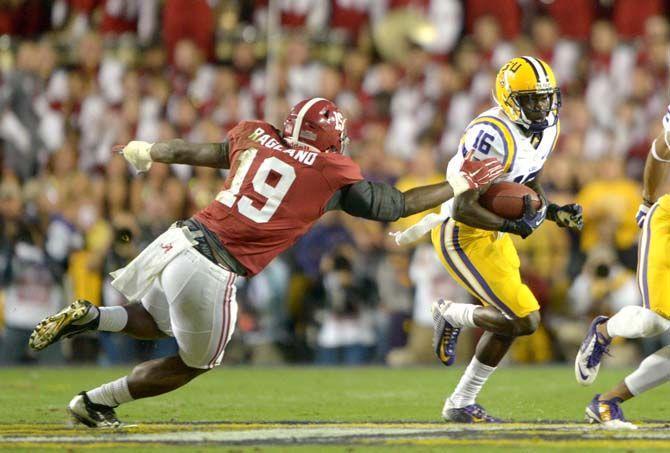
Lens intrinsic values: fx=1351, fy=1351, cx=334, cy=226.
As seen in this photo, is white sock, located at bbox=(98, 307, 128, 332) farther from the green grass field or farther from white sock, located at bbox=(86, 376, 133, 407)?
the green grass field

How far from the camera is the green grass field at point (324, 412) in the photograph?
19.8 feet

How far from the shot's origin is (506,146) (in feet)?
23.5

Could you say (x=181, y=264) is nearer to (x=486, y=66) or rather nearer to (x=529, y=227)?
(x=529, y=227)

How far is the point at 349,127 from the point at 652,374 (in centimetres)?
722

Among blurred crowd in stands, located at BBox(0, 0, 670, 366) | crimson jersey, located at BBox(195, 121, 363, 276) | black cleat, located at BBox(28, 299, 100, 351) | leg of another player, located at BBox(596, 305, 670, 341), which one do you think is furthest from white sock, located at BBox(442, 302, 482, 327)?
blurred crowd in stands, located at BBox(0, 0, 670, 366)

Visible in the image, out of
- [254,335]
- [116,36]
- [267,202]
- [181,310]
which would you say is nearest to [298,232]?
[267,202]

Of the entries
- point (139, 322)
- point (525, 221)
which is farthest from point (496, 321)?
point (139, 322)

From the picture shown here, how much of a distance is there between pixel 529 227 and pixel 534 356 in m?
4.94

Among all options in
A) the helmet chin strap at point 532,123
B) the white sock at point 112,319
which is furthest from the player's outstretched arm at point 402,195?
the white sock at point 112,319

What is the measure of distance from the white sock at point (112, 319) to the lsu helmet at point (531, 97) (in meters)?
2.35

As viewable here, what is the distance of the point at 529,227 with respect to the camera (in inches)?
271

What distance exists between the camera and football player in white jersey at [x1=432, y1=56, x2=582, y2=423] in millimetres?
7141

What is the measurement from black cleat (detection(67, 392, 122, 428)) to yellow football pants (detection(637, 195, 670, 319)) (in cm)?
269

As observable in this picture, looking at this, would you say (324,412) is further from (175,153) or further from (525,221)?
(175,153)
